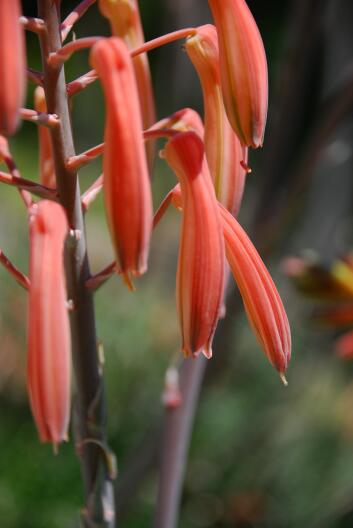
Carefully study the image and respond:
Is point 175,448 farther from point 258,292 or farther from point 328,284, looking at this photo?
point 258,292

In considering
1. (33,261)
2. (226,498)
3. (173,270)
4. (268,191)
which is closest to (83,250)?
(33,261)

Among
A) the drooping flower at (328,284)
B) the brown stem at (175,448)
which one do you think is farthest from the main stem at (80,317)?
the drooping flower at (328,284)

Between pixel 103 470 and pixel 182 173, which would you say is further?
pixel 103 470

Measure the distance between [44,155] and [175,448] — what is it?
0.42m

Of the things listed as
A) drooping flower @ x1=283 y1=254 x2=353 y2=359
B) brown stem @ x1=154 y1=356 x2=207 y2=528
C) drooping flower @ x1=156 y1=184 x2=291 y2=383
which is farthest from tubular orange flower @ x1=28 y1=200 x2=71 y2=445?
drooping flower @ x1=283 y1=254 x2=353 y2=359

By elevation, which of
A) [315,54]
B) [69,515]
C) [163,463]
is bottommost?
[69,515]

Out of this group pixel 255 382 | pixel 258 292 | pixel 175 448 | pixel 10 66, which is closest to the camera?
pixel 10 66

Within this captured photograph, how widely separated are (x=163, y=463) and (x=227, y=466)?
557 millimetres

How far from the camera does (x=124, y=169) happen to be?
1.32 ft

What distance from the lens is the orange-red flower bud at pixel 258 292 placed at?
1.56 ft

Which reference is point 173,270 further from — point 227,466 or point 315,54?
point 315,54

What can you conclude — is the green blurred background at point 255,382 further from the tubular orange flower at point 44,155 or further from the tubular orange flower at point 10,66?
the tubular orange flower at point 10,66

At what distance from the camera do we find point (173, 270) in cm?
207

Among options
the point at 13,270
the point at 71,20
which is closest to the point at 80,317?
the point at 13,270
